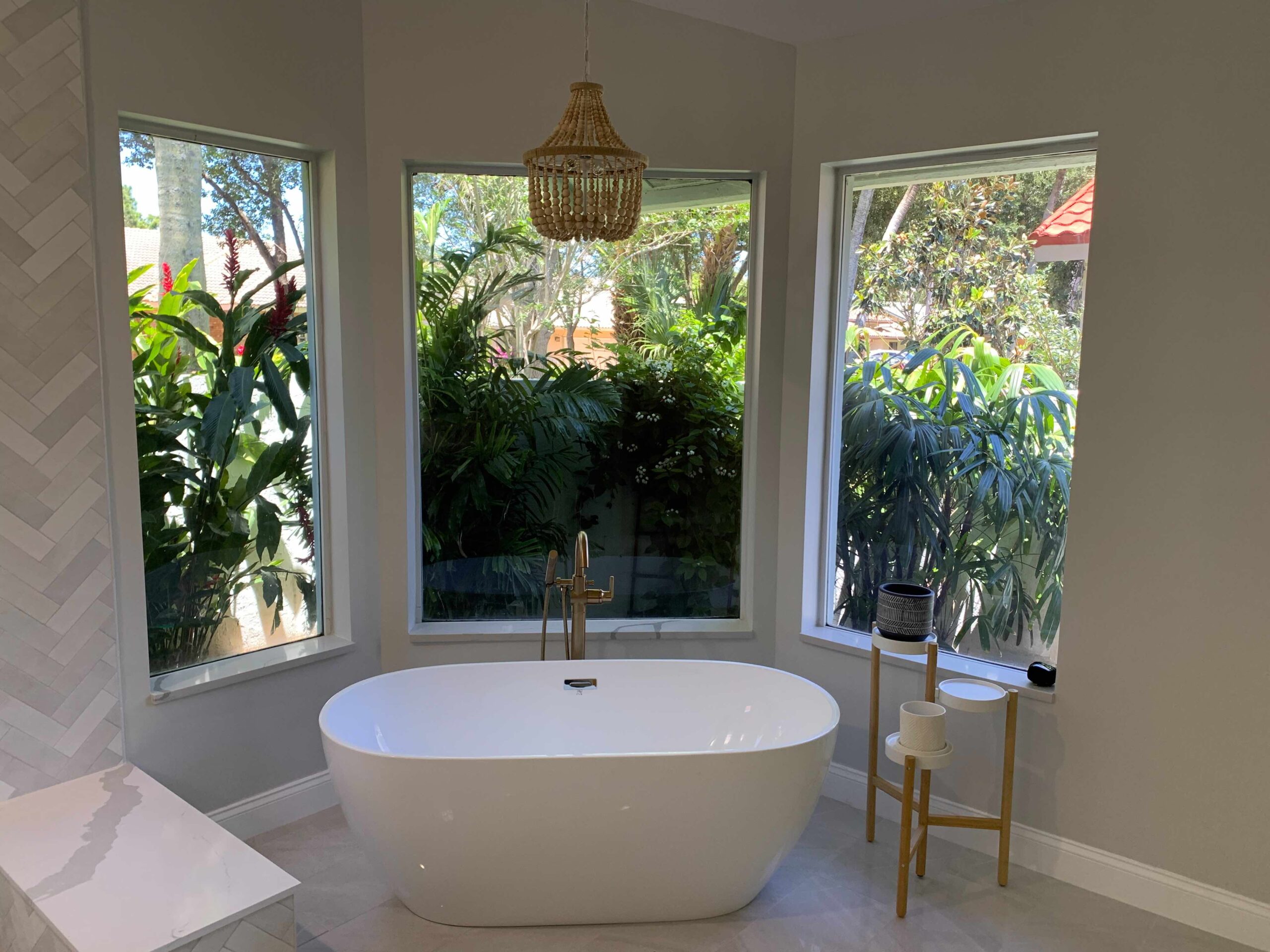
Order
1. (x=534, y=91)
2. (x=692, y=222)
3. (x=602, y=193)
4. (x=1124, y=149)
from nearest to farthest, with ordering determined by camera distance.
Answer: (x=602, y=193), (x=1124, y=149), (x=534, y=91), (x=692, y=222)

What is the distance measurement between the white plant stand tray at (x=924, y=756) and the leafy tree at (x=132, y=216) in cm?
285

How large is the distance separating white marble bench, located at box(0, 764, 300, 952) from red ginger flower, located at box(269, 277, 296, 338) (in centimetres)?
158

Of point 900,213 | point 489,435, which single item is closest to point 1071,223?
point 900,213

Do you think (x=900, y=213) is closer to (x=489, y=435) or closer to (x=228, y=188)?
(x=489, y=435)

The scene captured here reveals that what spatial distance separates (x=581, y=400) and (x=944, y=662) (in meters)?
1.67

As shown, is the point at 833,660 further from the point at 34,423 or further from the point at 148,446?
the point at 34,423

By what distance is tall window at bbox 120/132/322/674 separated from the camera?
9.93ft

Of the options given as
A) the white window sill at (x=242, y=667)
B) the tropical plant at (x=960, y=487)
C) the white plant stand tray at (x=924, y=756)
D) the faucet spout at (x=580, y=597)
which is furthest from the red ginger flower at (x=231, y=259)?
the white plant stand tray at (x=924, y=756)

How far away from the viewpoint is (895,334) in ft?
11.6

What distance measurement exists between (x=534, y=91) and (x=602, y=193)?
4.25 feet

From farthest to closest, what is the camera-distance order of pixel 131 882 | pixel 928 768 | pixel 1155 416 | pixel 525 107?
1. pixel 525 107
2. pixel 928 768
3. pixel 1155 416
4. pixel 131 882

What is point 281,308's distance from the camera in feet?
11.0

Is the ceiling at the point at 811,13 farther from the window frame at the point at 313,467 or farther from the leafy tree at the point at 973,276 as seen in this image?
the window frame at the point at 313,467

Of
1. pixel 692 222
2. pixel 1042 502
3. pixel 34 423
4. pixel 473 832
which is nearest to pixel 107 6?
pixel 34 423
